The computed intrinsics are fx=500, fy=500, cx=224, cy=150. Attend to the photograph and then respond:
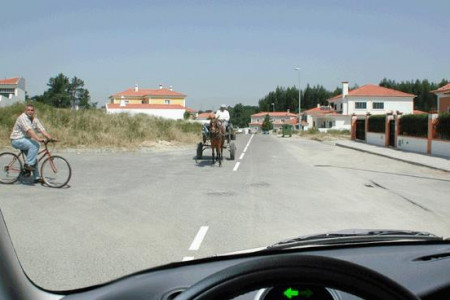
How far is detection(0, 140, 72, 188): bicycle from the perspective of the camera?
10.7 meters

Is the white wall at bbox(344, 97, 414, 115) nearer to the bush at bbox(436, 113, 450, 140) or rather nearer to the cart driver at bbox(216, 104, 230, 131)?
the bush at bbox(436, 113, 450, 140)

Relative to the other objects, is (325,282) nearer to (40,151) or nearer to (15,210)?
(15,210)

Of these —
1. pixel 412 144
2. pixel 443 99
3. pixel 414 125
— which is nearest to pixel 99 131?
pixel 412 144

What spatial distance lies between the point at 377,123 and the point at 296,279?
3717 cm

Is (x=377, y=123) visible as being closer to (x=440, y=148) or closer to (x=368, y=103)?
(x=440, y=148)

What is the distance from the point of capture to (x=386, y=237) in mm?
2826

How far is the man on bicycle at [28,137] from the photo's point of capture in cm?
1054

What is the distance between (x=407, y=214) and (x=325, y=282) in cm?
711

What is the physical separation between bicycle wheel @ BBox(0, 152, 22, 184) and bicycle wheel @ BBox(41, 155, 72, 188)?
545 millimetres

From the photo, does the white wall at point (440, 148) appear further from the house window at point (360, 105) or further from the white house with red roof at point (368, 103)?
the house window at point (360, 105)

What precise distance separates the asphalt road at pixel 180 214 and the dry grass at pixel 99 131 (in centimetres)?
1291

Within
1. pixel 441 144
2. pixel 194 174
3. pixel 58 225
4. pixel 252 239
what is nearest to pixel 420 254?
pixel 252 239

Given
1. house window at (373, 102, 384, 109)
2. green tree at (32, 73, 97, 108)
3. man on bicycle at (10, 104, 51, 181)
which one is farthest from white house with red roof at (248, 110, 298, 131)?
green tree at (32, 73, 97, 108)

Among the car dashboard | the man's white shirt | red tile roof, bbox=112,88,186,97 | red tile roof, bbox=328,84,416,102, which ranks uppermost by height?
red tile roof, bbox=112,88,186,97
